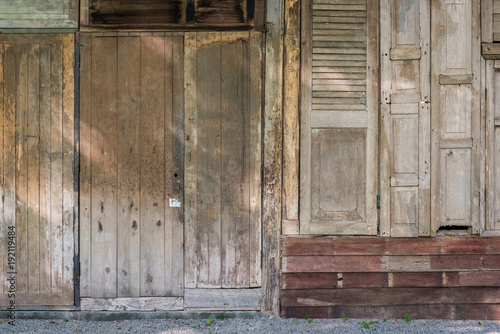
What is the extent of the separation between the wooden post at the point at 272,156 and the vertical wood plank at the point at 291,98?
0.17 ft

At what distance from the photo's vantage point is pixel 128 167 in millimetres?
4074

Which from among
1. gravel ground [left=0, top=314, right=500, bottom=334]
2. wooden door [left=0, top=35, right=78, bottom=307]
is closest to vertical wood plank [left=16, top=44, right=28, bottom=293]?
wooden door [left=0, top=35, right=78, bottom=307]

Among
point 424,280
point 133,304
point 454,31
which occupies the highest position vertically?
point 454,31

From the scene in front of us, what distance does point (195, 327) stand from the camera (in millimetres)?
3902

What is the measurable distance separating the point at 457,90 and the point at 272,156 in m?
1.87

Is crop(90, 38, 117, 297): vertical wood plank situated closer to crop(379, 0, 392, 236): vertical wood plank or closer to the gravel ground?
the gravel ground

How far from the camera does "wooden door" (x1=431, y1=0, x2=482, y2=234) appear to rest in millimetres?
4047

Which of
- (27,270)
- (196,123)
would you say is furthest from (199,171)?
(27,270)

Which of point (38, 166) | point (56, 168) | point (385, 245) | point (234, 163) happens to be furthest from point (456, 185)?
point (38, 166)

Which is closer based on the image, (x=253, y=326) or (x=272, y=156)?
(x=253, y=326)

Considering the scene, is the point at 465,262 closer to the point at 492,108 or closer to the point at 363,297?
the point at 363,297

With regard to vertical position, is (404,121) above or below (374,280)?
above

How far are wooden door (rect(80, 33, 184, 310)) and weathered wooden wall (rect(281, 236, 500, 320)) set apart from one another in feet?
3.83

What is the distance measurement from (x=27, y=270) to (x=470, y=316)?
424cm
